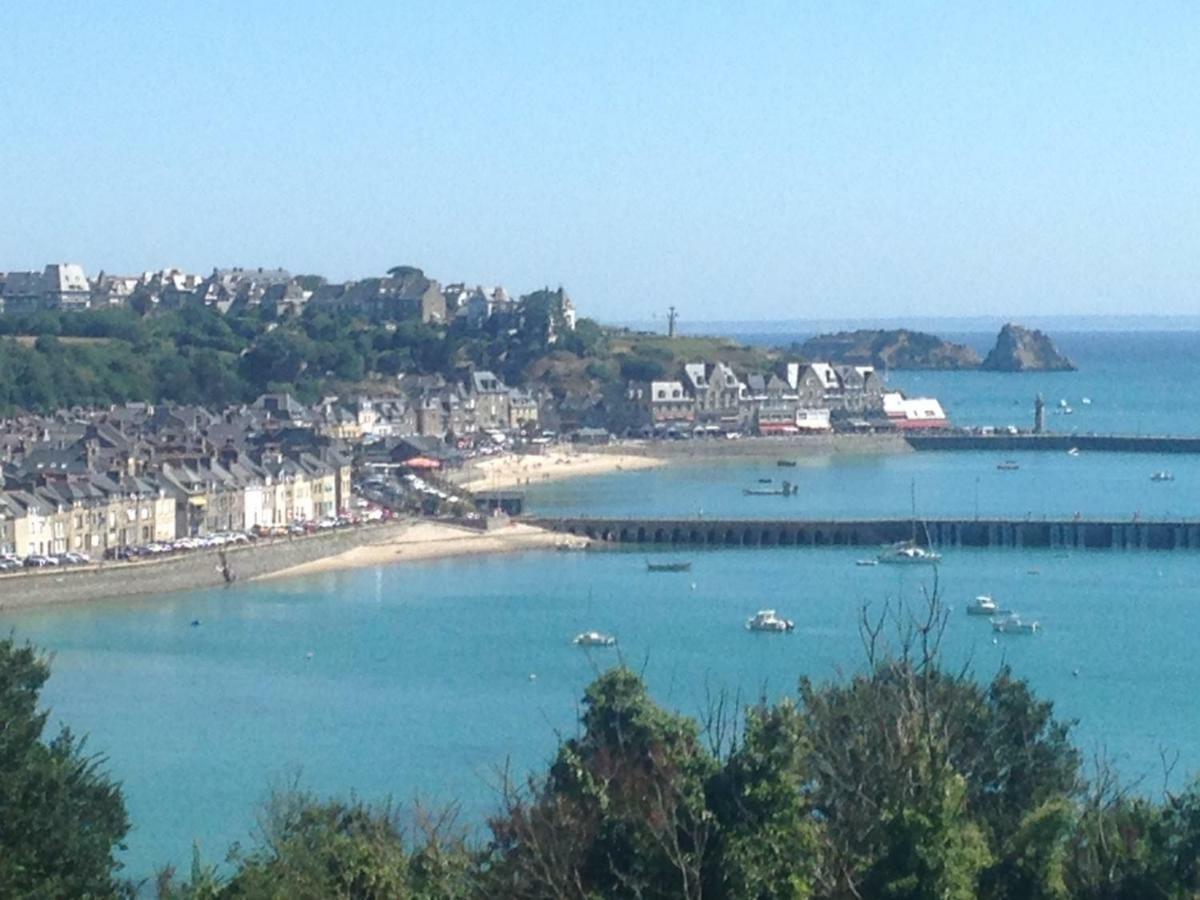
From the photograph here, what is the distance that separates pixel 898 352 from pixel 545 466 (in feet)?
151

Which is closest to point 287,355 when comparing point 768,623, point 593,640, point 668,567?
point 668,567

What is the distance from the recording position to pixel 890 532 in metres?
23.5

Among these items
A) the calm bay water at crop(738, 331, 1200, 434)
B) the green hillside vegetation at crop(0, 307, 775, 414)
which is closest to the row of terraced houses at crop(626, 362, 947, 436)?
the green hillside vegetation at crop(0, 307, 775, 414)

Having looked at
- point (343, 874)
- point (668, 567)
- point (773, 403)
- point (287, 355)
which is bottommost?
point (668, 567)

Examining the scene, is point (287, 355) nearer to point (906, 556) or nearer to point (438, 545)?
point (438, 545)

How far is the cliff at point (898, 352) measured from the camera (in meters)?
74.9

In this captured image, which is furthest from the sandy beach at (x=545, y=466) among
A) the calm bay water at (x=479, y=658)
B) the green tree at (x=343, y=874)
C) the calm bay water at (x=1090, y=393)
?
the green tree at (x=343, y=874)

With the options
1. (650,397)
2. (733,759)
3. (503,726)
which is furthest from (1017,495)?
(733,759)

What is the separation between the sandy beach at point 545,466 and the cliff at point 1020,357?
39806 millimetres

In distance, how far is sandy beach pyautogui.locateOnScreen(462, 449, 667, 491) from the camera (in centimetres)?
2983

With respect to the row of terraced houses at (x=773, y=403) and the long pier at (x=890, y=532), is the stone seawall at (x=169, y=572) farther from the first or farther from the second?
the row of terraced houses at (x=773, y=403)

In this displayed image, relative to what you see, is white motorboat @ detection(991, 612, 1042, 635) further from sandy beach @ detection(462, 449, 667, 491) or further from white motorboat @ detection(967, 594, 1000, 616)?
sandy beach @ detection(462, 449, 667, 491)

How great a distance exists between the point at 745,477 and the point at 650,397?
23.0 feet

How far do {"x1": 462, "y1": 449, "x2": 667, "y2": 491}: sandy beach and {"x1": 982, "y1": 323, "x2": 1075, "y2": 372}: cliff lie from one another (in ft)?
131
